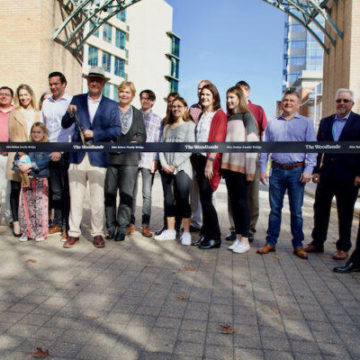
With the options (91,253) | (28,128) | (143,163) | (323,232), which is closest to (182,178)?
(143,163)

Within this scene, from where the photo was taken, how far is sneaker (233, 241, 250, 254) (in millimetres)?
5289

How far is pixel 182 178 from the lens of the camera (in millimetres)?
5738

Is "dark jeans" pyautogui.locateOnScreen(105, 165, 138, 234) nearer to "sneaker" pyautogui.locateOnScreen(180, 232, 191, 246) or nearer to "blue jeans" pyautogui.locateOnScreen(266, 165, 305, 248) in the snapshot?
"sneaker" pyautogui.locateOnScreen(180, 232, 191, 246)

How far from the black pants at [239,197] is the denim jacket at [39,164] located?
8.09ft

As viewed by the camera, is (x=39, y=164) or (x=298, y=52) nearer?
(x=39, y=164)

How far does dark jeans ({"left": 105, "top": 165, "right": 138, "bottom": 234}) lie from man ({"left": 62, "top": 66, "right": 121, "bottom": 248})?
340mm

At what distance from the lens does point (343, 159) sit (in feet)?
16.5

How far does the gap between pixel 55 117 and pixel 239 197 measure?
289cm

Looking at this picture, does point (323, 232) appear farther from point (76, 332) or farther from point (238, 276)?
point (76, 332)

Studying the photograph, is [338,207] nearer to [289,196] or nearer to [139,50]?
[289,196]

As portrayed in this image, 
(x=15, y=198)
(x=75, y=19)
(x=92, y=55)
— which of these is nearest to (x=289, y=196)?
(x=15, y=198)

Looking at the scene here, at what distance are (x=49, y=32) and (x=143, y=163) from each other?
1122 centimetres

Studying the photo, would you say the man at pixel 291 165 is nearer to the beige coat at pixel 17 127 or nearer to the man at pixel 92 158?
the man at pixel 92 158

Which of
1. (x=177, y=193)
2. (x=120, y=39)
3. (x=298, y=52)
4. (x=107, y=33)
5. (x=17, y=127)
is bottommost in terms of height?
(x=177, y=193)
